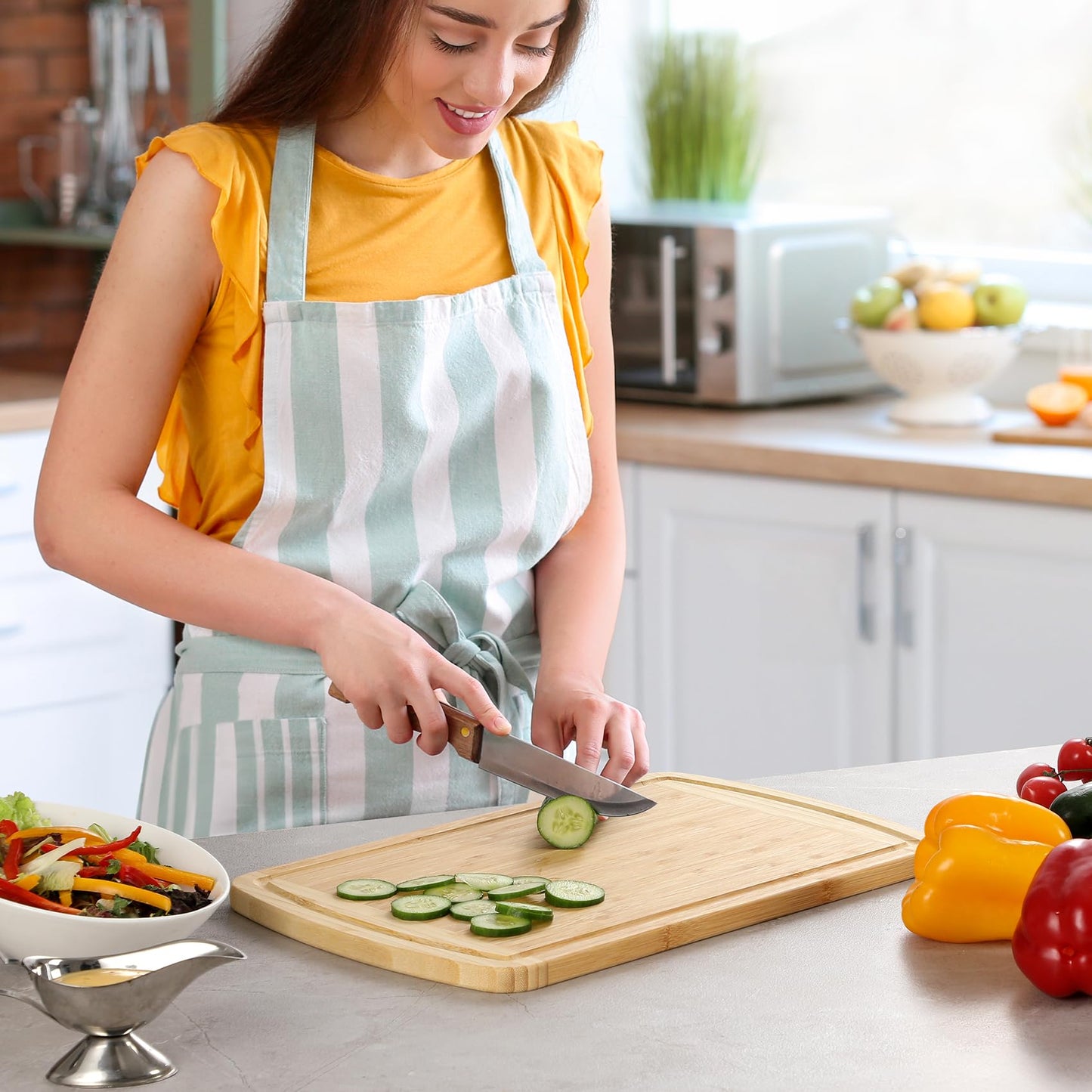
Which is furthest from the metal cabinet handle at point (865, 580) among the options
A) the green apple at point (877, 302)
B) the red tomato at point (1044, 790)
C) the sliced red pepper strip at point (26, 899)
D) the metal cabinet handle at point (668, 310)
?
the sliced red pepper strip at point (26, 899)

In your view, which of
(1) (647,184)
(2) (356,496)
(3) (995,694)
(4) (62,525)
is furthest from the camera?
(1) (647,184)

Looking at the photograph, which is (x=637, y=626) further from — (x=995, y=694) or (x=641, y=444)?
(x=995, y=694)

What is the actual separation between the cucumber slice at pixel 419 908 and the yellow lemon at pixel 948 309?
1803mm

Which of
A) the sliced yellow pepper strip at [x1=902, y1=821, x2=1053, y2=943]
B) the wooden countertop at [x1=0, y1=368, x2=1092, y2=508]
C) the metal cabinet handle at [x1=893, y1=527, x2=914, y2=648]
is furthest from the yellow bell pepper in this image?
the metal cabinet handle at [x1=893, y1=527, x2=914, y2=648]

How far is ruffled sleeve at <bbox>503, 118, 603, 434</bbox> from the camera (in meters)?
1.67

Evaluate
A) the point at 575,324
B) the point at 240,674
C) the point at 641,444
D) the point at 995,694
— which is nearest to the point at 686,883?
the point at 240,674

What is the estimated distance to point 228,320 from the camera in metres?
1.48

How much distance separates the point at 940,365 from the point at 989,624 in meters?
0.46

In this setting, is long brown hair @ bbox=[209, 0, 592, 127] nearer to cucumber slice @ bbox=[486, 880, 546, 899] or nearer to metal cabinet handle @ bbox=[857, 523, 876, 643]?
cucumber slice @ bbox=[486, 880, 546, 899]

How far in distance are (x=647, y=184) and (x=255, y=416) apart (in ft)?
7.37

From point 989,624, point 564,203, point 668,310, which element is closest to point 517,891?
point 564,203

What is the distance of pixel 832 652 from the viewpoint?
271 cm

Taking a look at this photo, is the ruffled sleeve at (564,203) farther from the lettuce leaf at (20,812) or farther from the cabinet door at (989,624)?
the cabinet door at (989,624)

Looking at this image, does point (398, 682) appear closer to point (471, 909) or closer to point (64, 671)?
point (471, 909)
